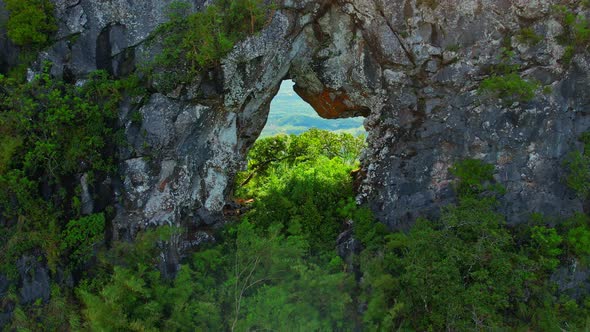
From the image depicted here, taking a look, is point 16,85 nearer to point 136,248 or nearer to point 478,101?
point 136,248

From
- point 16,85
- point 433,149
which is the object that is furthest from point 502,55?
point 16,85

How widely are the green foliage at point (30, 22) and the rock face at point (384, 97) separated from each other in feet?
1.00

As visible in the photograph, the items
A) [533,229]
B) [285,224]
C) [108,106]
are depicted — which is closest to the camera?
[533,229]

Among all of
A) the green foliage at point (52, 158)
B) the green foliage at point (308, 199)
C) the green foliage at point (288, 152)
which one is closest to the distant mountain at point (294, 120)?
the green foliage at point (288, 152)

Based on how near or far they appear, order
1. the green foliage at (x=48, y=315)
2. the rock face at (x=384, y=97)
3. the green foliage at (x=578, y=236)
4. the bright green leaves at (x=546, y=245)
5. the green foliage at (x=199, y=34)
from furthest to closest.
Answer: the green foliage at (x=199, y=34) < the rock face at (x=384, y=97) < the green foliage at (x=48, y=315) < the green foliage at (x=578, y=236) < the bright green leaves at (x=546, y=245)

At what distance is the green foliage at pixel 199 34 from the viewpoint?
9.65 meters

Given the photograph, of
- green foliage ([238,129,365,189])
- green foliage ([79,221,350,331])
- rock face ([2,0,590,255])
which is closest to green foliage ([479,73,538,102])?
rock face ([2,0,590,255])

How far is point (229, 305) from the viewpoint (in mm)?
8891

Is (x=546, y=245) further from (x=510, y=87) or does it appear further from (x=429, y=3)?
(x=429, y=3)

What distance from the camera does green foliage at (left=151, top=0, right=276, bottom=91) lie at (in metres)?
9.65

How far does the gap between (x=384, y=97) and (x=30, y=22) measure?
7770 millimetres

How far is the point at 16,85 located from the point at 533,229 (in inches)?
427

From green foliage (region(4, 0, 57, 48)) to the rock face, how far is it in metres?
0.30

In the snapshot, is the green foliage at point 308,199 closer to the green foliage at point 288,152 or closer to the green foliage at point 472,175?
the green foliage at point 288,152
